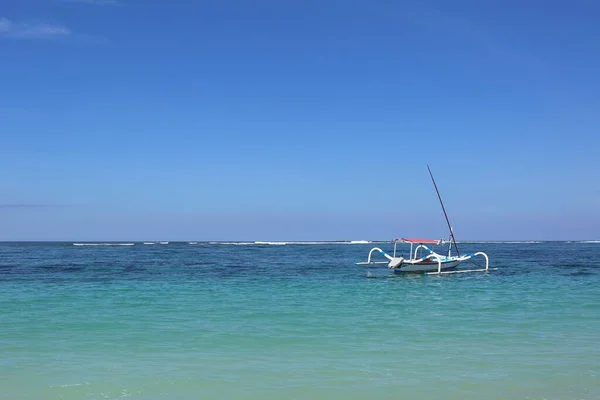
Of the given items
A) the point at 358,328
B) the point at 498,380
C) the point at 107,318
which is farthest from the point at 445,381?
the point at 107,318

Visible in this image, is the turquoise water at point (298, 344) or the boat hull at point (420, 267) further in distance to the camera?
the boat hull at point (420, 267)

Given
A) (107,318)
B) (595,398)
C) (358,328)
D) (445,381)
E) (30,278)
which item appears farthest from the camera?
(30,278)

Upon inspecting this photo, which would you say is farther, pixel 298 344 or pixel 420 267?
pixel 420 267

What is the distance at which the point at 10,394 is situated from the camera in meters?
10.4

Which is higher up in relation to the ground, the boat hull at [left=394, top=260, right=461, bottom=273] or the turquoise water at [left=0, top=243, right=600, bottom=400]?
the boat hull at [left=394, top=260, right=461, bottom=273]

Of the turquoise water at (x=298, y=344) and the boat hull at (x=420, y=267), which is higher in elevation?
the boat hull at (x=420, y=267)

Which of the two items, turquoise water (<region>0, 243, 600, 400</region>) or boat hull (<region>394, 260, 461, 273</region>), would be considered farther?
boat hull (<region>394, 260, 461, 273</region>)

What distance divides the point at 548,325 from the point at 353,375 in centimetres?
895

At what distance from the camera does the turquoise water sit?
10.9 metres

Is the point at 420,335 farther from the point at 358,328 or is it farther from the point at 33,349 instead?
the point at 33,349

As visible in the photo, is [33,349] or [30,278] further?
[30,278]

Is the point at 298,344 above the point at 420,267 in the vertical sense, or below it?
below

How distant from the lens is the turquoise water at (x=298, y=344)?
10859 millimetres

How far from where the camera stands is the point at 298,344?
48.1 ft
